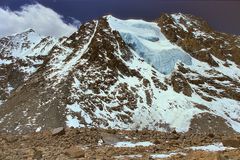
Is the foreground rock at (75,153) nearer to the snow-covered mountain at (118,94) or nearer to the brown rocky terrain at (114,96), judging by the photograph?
the brown rocky terrain at (114,96)

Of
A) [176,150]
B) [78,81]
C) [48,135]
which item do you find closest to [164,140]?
[176,150]

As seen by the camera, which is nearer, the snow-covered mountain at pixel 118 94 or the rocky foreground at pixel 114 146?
the rocky foreground at pixel 114 146

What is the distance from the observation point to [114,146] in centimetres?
2233

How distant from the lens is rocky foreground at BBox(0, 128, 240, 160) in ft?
62.0

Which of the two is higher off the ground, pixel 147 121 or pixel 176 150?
pixel 147 121

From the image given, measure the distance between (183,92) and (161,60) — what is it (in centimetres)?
2157

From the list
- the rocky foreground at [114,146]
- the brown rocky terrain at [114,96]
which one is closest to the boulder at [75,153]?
the rocky foreground at [114,146]

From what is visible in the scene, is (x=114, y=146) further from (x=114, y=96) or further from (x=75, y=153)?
(x=114, y=96)

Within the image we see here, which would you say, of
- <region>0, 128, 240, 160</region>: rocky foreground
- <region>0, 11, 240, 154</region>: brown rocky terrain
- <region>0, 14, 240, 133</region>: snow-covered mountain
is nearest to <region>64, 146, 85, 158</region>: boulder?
<region>0, 128, 240, 160</region>: rocky foreground

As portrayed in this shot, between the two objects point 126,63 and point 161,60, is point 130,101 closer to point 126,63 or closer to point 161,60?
point 126,63

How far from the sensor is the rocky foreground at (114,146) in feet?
62.0

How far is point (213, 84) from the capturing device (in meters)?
198

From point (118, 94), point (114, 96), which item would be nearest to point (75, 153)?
point (114, 96)

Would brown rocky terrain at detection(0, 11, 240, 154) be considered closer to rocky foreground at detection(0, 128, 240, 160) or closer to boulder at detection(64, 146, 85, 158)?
rocky foreground at detection(0, 128, 240, 160)
